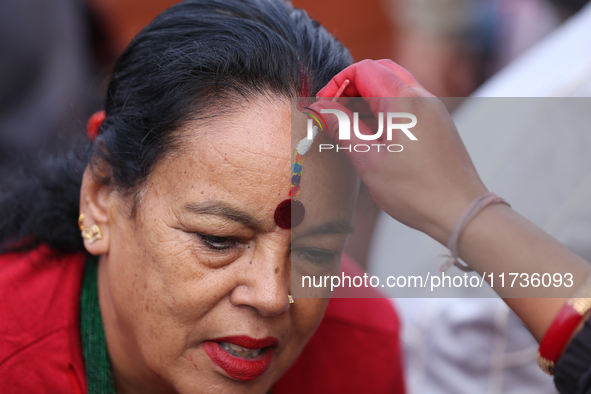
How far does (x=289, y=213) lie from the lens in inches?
44.8

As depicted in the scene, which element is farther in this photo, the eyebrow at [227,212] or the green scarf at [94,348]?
the green scarf at [94,348]

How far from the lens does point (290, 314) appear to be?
1.23 m

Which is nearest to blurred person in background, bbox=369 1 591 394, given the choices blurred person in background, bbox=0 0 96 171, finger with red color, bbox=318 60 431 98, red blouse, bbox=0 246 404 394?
red blouse, bbox=0 246 404 394

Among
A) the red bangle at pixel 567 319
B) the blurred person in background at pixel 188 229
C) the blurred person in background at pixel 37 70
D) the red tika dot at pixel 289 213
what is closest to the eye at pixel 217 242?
the blurred person in background at pixel 188 229

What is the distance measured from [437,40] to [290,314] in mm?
3088

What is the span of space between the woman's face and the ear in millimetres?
90

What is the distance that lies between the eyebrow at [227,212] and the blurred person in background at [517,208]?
84 centimetres

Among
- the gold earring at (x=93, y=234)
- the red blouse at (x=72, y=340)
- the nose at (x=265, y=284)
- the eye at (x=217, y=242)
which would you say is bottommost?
the red blouse at (x=72, y=340)

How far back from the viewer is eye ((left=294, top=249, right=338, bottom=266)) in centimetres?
116

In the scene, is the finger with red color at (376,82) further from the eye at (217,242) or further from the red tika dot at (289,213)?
the eye at (217,242)

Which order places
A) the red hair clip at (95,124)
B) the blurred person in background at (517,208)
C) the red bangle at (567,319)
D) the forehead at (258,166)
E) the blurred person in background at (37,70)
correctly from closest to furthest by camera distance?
1. the red bangle at (567,319)
2. the forehead at (258,166)
3. the red hair clip at (95,124)
4. the blurred person in background at (517,208)
5. the blurred person in background at (37,70)

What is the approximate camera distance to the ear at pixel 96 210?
1357mm

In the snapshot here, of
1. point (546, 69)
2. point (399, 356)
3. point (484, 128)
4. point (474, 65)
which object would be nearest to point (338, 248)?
point (399, 356)

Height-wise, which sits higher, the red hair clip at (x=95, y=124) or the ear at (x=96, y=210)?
the red hair clip at (x=95, y=124)
